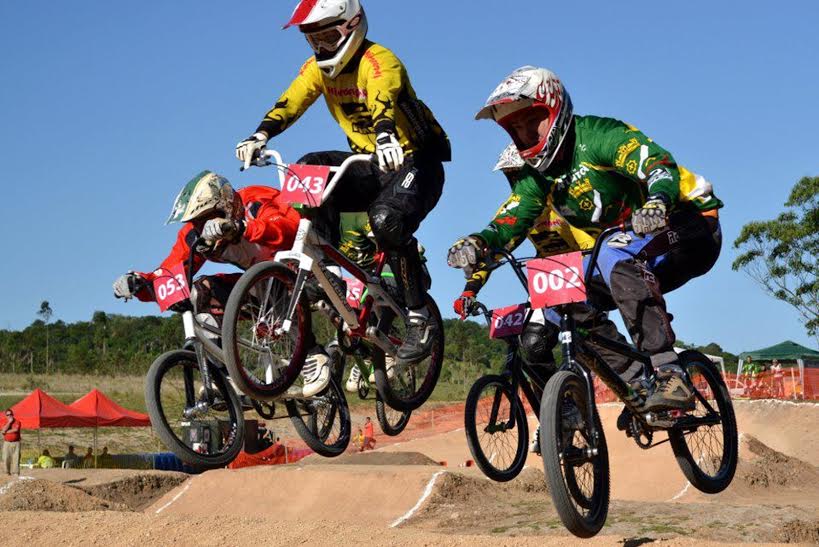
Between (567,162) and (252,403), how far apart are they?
3967 mm

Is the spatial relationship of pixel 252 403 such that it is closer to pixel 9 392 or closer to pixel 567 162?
pixel 567 162

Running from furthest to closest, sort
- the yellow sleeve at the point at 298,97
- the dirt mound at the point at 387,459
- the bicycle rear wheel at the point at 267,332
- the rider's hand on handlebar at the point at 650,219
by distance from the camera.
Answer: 1. the dirt mound at the point at 387,459
2. the yellow sleeve at the point at 298,97
3. the bicycle rear wheel at the point at 267,332
4. the rider's hand on handlebar at the point at 650,219

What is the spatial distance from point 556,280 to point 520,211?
140 cm

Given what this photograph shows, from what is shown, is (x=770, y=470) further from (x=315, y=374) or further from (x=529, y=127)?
(x=529, y=127)

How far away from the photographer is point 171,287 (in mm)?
10273

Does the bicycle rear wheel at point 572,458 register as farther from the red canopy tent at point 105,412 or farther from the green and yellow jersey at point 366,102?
the red canopy tent at point 105,412

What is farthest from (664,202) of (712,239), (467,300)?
(467,300)

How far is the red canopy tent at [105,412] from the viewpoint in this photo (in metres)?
31.8

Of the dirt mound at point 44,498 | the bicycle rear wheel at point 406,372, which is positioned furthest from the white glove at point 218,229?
the dirt mound at point 44,498

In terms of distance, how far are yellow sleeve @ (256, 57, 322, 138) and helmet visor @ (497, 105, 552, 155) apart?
2515mm

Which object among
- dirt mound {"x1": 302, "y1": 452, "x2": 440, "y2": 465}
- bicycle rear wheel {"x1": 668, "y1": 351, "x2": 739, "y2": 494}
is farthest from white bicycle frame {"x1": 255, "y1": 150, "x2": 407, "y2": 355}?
dirt mound {"x1": 302, "y1": 452, "x2": 440, "y2": 465}

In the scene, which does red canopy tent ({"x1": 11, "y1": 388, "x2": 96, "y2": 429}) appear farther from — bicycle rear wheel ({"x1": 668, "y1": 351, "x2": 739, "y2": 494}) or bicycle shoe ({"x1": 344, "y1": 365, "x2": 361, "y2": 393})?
bicycle rear wheel ({"x1": 668, "y1": 351, "x2": 739, "y2": 494})

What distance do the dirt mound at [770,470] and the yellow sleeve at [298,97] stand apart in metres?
14.9

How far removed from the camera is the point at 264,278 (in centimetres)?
919
